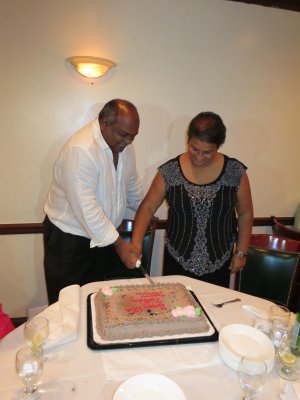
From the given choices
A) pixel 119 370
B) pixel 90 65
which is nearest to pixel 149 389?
pixel 119 370

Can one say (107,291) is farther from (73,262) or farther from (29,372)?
(73,262)

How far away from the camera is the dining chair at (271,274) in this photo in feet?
6.08

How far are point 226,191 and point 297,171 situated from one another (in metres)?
1.47

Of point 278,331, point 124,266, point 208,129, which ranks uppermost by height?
point 208,129

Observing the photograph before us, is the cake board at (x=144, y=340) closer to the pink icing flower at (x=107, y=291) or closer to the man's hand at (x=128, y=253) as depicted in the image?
the pink icing flower at (x=107, y=291)

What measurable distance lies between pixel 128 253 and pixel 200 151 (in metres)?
0.69

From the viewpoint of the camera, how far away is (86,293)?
4.71ft


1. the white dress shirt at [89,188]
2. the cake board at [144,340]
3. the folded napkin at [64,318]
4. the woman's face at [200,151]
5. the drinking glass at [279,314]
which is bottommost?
the cake board at [144,340]

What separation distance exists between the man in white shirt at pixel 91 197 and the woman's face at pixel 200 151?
1.02 feet

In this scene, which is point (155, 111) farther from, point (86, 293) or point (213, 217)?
point (86, 293)

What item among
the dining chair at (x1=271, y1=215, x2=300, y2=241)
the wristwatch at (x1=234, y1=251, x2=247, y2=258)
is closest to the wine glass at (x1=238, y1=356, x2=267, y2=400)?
the wristwatch at (x1=234, y1=251, x2=247, y2=258)

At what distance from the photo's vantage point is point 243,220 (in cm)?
188

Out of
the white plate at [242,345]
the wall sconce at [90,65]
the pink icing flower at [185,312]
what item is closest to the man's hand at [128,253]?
the pink icing flower at [185,312]

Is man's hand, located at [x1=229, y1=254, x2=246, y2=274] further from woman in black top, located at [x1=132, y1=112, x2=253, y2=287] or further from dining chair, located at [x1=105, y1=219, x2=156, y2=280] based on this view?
dining chair, located at [x1=105, y1=219, x2=156, y2=280]
